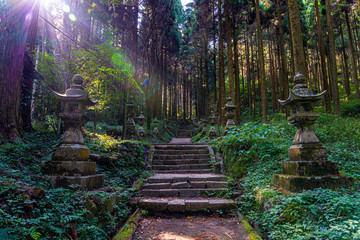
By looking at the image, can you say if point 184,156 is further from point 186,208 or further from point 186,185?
point 186,208

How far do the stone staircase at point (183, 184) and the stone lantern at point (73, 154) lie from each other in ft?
5.07

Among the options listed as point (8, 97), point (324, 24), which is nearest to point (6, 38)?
point (8, 97)

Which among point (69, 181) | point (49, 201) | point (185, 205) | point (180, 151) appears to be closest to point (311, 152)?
point (185, 205)

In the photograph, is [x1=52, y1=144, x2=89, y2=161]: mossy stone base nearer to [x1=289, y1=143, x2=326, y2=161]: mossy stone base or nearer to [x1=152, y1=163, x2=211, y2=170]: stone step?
[x1=152, y1=163, x2=211, y2=170]: stone step

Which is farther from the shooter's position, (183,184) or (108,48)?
(108,48)

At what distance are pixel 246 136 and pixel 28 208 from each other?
6.05 metres

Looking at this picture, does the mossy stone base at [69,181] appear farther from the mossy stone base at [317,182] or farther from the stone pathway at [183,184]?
the mossy stone base at [317,182]

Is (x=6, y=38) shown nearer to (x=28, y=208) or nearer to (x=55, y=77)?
(x=55, y=77)

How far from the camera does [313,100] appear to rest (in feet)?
13.8

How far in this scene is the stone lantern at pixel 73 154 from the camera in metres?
3.98

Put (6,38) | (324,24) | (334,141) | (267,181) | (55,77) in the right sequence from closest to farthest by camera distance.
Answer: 1. (267,181)
2. (6,38)
3. (334,141)
4. (55,77)
5. (324,24)

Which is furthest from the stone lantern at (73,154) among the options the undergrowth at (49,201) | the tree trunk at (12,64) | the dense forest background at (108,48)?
the dense forest background at (108,48)

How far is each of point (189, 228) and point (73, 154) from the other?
2808 mm

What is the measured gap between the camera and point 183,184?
596 centimetres
